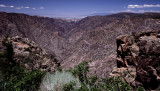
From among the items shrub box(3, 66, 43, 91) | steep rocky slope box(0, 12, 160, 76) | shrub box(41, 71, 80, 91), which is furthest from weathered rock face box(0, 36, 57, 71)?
steep rocky slope box(0, 12, 160, 76)

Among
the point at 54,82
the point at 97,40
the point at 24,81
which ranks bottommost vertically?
the point at 97,40

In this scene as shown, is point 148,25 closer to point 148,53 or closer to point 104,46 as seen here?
point 104,46

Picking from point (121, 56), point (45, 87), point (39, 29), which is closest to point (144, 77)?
point (121, 56)

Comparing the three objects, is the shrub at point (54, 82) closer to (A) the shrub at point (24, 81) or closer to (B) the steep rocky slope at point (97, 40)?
(A) the shrub at point (24, 81)

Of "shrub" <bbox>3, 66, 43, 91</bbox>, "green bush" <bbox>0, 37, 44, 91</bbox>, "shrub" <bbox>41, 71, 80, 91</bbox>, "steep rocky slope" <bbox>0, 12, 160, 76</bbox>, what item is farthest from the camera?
"steep rocky slope" <bbox>0, 12, 160, 76</bbox>

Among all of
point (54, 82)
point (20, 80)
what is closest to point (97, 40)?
point (54, 82)

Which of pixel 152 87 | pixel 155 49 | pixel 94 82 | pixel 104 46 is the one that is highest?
pixel 155 49

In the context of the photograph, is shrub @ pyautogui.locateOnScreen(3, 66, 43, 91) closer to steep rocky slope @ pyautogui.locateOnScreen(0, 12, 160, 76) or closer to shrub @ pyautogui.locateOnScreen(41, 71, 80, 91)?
shrub @ pyautogui.locateOnScreen(41, 71, 80, 91)

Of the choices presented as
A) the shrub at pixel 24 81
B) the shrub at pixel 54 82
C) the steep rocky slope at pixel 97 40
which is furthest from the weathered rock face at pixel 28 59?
the steep rocky slope at pixel 97 40

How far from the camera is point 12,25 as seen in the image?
79188 mm

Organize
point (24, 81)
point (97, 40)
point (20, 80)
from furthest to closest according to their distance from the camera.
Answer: point (97, 40)
point (20, 80)
point (24, 81)

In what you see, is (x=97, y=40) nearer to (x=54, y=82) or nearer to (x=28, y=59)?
(x=28, y=59)

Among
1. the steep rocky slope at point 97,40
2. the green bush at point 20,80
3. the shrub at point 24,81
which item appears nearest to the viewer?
the green bush at point 20,80

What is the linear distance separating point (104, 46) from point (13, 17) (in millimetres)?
70270
